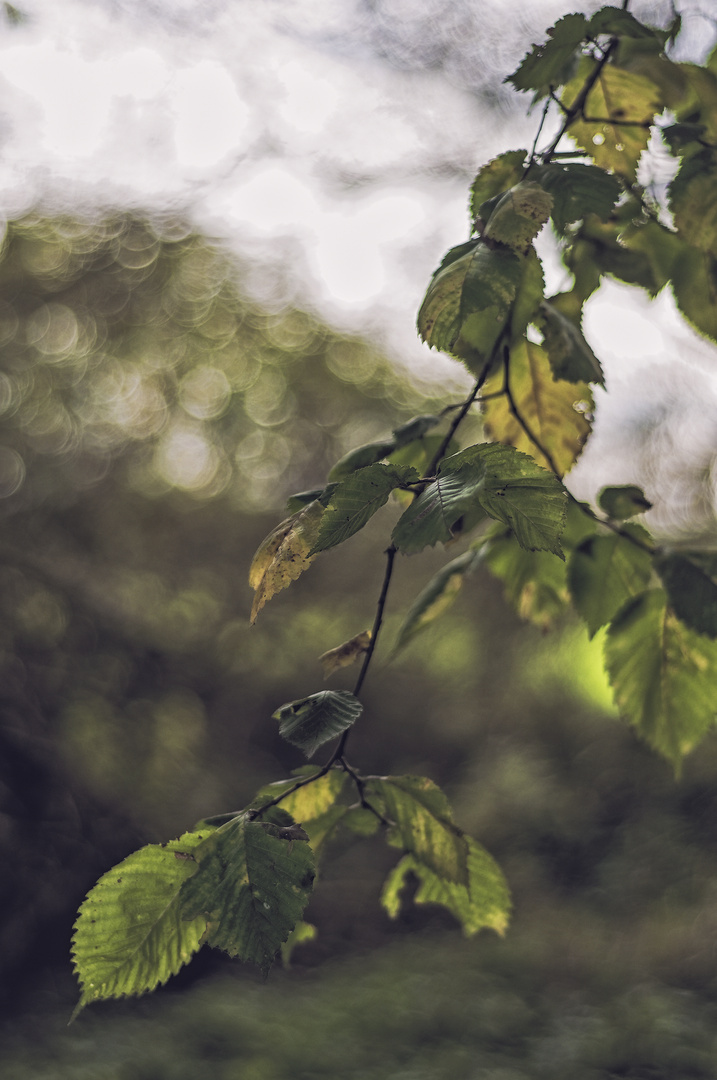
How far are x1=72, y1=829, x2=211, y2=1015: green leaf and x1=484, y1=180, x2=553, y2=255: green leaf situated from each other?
403 mm

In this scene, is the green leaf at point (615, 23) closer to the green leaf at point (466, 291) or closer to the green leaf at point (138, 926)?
the green leaf at point (466, 291)

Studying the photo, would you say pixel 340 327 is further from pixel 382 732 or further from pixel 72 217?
pixel 382 732

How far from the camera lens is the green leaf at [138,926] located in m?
0.39

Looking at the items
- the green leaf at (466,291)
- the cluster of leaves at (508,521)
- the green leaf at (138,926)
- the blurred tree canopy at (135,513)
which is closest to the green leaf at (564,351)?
the cluster of leaves at (508,521)

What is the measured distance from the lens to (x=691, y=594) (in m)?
0.53

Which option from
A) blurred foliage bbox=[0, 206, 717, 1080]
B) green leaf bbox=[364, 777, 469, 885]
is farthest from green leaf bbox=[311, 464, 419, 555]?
blurred foliage bbox=[0, 206, 717, 1080]

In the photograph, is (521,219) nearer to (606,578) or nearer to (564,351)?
(564,351)

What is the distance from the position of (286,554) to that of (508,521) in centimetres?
12

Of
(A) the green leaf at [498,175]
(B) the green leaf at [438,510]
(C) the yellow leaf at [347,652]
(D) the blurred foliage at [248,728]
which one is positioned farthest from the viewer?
(D) the blurred foliage at [248,728]

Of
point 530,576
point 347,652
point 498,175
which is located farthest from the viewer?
point 530,576

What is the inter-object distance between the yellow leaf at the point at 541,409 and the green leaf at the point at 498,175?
0.12m

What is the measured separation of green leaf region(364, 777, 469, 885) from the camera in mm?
459

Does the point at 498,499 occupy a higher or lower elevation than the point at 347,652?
higher

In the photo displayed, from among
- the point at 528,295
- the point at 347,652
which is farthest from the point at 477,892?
the point at 528,295
